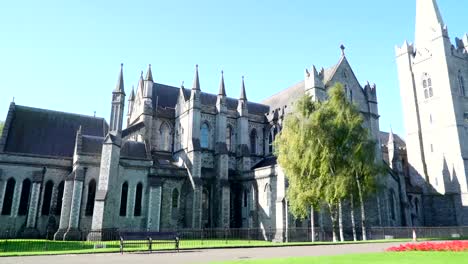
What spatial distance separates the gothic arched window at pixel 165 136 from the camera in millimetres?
44250

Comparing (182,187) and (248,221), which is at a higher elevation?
(182,187)

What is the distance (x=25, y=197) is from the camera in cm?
3419

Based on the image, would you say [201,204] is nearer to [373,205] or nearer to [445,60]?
[373,205]

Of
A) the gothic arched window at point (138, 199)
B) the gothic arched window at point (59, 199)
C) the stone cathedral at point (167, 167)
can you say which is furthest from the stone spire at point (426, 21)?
the gothic arched window at point (59, 199)

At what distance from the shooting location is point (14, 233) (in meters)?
32.5

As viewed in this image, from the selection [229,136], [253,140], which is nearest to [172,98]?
[229,136]

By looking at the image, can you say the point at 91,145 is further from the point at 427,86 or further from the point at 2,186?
the point at 427,86

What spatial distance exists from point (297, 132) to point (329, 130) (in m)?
2.70

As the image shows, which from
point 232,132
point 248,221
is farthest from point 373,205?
point 232,132

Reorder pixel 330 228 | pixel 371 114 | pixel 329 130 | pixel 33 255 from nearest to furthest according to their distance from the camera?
pixel 33 255, pixel 329 130, pixel 330 228, pixel 371 114

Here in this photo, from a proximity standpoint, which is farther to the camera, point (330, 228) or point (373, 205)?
point (373, 205)

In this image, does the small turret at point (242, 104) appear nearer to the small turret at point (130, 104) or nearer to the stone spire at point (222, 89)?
the stone spire at point (222, 89)

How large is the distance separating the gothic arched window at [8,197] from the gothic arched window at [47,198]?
8.77 feet

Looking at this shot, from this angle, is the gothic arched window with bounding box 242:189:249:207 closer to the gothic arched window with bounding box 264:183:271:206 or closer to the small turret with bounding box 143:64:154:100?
the gothic arched window with bounding box 264:183:271:206
